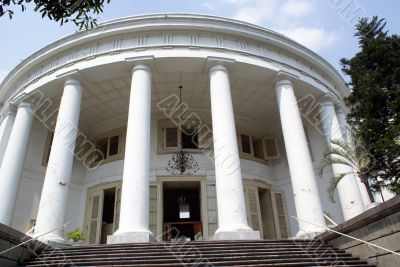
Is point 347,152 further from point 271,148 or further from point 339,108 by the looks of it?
point 271,148

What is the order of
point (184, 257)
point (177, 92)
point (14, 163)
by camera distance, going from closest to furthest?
1. point (184, 257)
2. point (14, 163)
3. point (177, 92)

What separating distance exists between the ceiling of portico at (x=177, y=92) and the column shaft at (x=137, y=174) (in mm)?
1657

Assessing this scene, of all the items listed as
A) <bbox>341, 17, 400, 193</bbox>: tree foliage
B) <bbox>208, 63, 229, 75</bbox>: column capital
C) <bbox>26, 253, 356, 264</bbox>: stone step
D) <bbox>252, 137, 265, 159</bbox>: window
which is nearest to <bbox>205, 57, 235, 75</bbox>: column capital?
<bbox>208, 63, 229, 75</bbox>: column capital

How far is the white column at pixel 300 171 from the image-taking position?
10.6m

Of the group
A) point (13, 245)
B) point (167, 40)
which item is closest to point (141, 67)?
point (167, 40)

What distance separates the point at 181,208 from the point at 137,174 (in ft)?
23.0

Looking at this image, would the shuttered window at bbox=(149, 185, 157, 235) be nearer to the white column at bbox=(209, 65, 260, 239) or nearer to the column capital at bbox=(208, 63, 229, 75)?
the white column at bbox=(209, 65, 260, 239)

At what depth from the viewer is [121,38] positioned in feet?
43.3

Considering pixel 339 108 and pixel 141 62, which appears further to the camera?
pixel 339 108

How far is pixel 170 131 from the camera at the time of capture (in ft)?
53.5

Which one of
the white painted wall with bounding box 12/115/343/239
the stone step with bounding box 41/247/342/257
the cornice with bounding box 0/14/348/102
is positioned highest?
the cornice with bounding box 0/14/348/102

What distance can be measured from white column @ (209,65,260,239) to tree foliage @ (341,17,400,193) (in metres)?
3.95

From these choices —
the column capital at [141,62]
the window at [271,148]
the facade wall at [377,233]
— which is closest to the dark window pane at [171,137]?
the column capital at [141,62]

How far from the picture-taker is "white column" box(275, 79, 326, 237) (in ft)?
34.7
